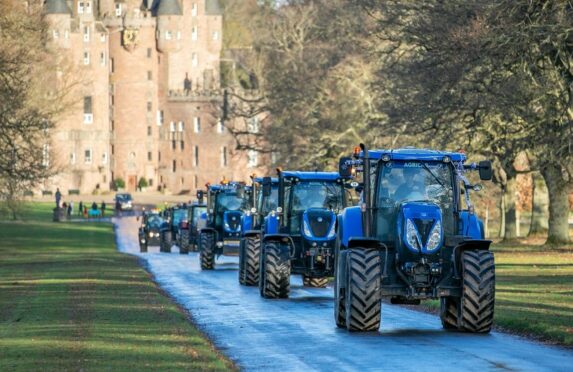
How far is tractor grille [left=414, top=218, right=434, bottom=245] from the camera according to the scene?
22.7 m

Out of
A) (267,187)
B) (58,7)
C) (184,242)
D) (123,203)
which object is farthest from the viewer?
(58,7)

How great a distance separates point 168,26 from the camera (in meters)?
196

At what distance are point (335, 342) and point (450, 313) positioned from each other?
119 inches

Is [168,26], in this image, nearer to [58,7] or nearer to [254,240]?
[58,7]

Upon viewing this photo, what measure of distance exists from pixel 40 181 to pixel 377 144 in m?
17.3

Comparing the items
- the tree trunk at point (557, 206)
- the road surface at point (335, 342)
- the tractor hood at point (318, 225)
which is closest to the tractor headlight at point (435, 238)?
the road surface at point (335, 342)

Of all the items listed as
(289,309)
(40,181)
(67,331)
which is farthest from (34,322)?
(40,181)

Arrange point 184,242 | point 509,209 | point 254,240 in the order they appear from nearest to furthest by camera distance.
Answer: point 254,240
point 184,242
point 509,209

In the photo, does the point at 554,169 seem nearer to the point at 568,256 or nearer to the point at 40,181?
the point at 568,256

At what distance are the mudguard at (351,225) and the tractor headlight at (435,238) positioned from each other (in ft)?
4.78

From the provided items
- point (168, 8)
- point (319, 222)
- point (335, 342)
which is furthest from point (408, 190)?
point (168, 8)

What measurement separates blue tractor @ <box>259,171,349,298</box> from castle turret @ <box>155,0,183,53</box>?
162m

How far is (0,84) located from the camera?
54844 mm

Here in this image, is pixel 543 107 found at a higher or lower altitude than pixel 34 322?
higher
